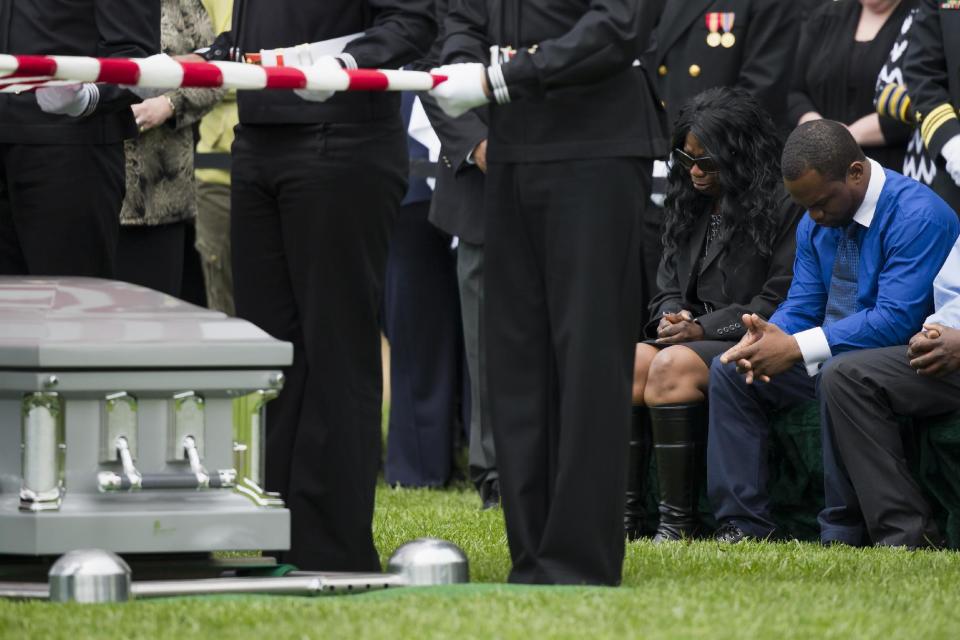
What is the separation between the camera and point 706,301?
24.5 ft

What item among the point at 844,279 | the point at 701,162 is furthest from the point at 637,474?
the point at 701,162

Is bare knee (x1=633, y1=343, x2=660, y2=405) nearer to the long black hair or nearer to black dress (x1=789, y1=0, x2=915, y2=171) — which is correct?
the long black hair

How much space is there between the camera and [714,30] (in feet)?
27.4

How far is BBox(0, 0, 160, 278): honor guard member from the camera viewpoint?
6.16 m

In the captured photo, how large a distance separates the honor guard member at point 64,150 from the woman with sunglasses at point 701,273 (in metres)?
2.10

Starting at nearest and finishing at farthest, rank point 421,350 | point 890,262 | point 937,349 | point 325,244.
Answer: point 325,244 → point 937,349 → point 890,262 → point 421,350

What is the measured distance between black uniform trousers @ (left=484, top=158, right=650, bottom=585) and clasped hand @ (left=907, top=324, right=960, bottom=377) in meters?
1.68

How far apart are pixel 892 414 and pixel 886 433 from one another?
3.1 inches

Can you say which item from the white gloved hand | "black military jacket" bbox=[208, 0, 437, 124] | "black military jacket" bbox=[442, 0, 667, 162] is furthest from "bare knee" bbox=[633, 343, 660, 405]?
the white gloved hand

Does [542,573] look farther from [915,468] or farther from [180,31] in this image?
[180,31]

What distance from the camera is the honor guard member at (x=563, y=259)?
4.99 m

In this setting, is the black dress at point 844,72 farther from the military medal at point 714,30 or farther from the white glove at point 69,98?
the white glove at point 69,98

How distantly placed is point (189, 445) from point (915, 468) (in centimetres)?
290

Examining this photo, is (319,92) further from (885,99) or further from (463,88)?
(885,99)
